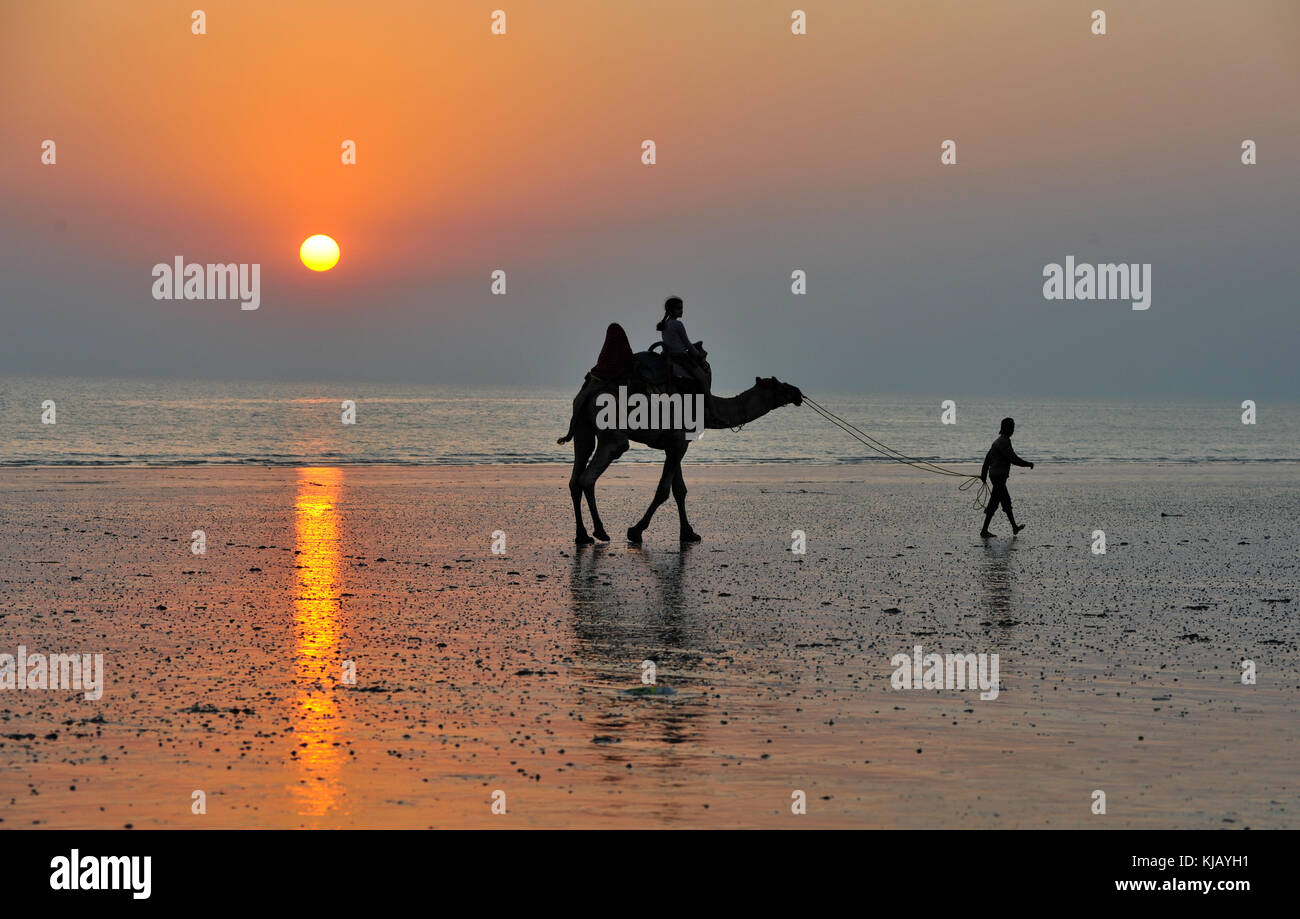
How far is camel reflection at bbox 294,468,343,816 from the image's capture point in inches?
282

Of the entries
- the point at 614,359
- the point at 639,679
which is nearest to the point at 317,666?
the point at 639,679

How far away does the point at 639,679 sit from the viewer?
32.2 ft

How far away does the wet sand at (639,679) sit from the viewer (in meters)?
6.97

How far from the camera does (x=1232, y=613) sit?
43.3ft

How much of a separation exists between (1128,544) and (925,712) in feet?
39.3

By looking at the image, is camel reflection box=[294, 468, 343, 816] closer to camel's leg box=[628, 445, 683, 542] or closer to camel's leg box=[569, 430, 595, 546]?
camel's leg box=[569, 430, 595, 546]

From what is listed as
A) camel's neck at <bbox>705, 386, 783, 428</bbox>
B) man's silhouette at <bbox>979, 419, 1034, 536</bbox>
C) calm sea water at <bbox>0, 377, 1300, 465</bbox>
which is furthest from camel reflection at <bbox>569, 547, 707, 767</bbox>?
calm sea water at <bbox>0, 377, 1300, 465</bbox>

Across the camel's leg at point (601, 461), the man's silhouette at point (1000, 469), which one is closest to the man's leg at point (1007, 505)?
the man's silhouette at point (1000, 469)

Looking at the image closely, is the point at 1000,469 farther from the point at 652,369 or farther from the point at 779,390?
the point at 652,369

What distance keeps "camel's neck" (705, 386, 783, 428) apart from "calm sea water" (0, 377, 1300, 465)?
25801 mm

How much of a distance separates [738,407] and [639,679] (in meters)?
10.4

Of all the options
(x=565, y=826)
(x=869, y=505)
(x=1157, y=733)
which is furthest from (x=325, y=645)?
(x=869, y=505)

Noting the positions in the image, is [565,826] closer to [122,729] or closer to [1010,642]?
[122,729]

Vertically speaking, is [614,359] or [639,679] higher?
[614,359]
